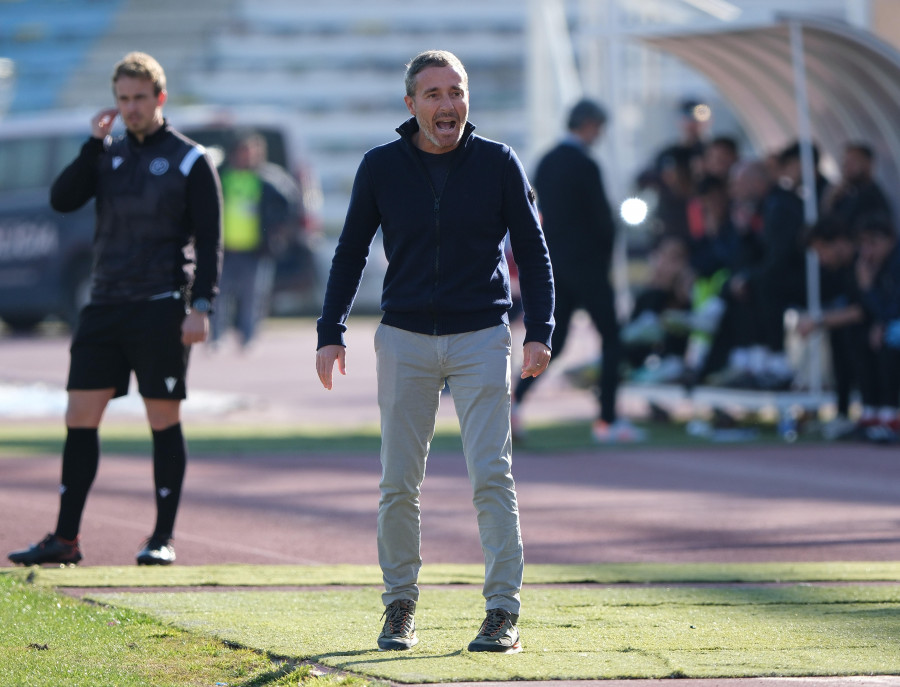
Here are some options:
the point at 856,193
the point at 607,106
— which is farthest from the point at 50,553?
the point at 607,106

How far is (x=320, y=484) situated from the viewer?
9.22 meters

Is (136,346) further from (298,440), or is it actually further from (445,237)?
(298,440)

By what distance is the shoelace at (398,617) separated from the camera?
16.2 feet

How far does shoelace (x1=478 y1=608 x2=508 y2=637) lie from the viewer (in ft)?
15.9

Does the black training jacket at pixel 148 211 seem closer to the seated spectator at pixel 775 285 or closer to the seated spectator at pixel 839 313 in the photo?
the seated spectator at pixel 839 313

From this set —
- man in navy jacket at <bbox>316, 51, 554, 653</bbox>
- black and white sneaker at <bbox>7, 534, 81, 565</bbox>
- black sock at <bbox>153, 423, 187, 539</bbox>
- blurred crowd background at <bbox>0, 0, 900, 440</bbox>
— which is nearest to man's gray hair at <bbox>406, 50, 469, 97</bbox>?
man in navy jacket at <bbox>316, 51, 554, 653</bbox>

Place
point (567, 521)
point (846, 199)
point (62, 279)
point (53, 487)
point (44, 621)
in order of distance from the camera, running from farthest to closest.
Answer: point (62, 279) → point (846, 199) → point (53, 487) → point (567, 521) → point (44, 621)

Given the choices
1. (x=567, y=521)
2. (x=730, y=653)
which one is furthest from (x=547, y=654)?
(x=567, y=521)

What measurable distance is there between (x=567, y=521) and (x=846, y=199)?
4.98 meters

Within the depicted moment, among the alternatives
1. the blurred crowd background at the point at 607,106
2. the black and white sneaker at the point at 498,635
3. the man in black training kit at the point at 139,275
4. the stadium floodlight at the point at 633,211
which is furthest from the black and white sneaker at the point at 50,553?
the blurred crowd background at the point at 607,106


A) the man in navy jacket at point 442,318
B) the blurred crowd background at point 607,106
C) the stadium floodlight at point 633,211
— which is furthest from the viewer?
the blurred crowd background at point 607,106

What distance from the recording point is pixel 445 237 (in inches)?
194

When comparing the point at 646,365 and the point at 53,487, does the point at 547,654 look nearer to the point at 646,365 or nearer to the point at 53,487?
the point at 53,487

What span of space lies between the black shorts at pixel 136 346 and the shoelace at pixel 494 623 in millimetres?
2204
